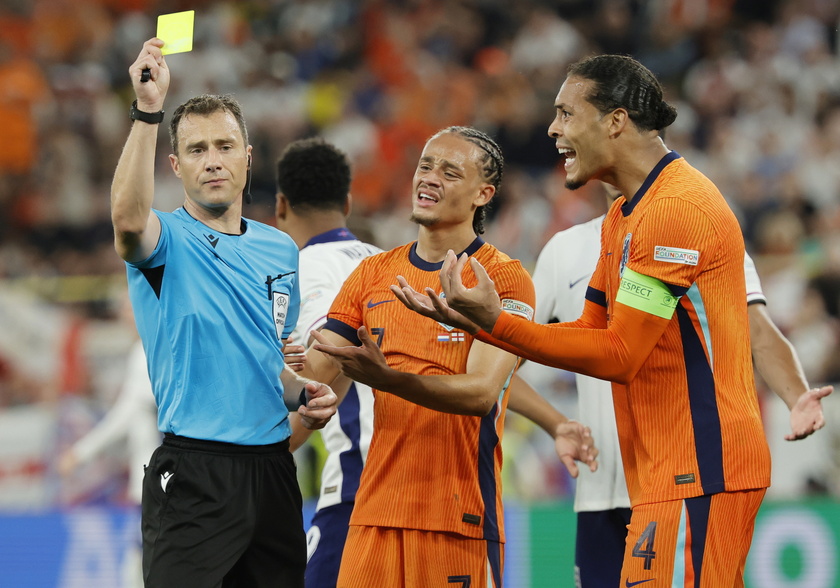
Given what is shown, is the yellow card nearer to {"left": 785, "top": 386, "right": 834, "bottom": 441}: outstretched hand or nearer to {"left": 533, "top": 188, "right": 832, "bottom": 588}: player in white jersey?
{"left": 533, "top": 188, "right": 832, "bottom": 588}: player in white jersey

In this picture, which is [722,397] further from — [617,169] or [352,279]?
[352,279]

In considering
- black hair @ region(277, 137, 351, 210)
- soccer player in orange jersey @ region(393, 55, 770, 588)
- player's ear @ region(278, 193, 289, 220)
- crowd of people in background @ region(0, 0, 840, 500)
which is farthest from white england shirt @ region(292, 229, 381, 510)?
crowd of people in background @ region(0, 0, 840, 500)

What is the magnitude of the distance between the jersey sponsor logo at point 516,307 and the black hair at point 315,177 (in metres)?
1.83

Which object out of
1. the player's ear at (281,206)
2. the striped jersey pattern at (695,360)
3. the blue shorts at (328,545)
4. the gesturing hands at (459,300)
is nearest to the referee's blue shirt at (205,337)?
the gesturing hands at (459,300)

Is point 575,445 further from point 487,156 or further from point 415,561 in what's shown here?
point 487,156

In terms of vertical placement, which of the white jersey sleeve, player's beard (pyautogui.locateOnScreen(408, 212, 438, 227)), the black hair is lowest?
the white jersey sleeve

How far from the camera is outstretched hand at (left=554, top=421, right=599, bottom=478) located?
4.78 meters

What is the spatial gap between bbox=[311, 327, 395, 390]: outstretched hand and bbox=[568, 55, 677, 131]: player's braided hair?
117cm

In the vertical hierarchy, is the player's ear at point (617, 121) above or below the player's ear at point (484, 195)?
above

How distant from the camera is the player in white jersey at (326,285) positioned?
16.3 feet

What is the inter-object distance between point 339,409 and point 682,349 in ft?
6.34

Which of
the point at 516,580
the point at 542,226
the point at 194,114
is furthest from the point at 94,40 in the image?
the point at 194,114

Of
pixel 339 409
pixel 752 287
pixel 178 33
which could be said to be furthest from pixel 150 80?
pixel 752 287

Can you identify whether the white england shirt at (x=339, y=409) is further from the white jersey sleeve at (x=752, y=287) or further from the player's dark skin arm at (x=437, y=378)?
the white jersey sleeve at (x=752, y=287)
